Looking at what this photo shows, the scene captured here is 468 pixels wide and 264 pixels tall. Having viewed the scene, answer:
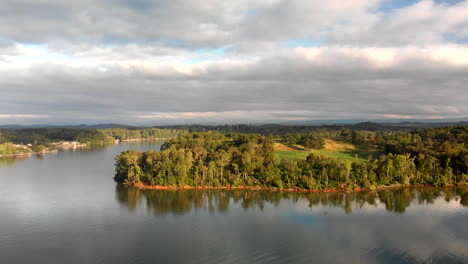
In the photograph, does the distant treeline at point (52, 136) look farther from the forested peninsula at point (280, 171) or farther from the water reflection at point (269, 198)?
the water reflection at point (269, 198)

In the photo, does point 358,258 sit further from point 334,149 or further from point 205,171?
point 334,149

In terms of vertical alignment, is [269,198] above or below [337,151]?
below

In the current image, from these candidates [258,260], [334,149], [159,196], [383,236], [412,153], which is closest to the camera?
[258,260]

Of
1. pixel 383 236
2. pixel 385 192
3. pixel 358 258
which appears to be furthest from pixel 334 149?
pixel 358 258

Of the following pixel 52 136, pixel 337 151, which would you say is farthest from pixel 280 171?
pixel 52 136

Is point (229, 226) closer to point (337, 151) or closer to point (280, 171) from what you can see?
point (280, 171)
